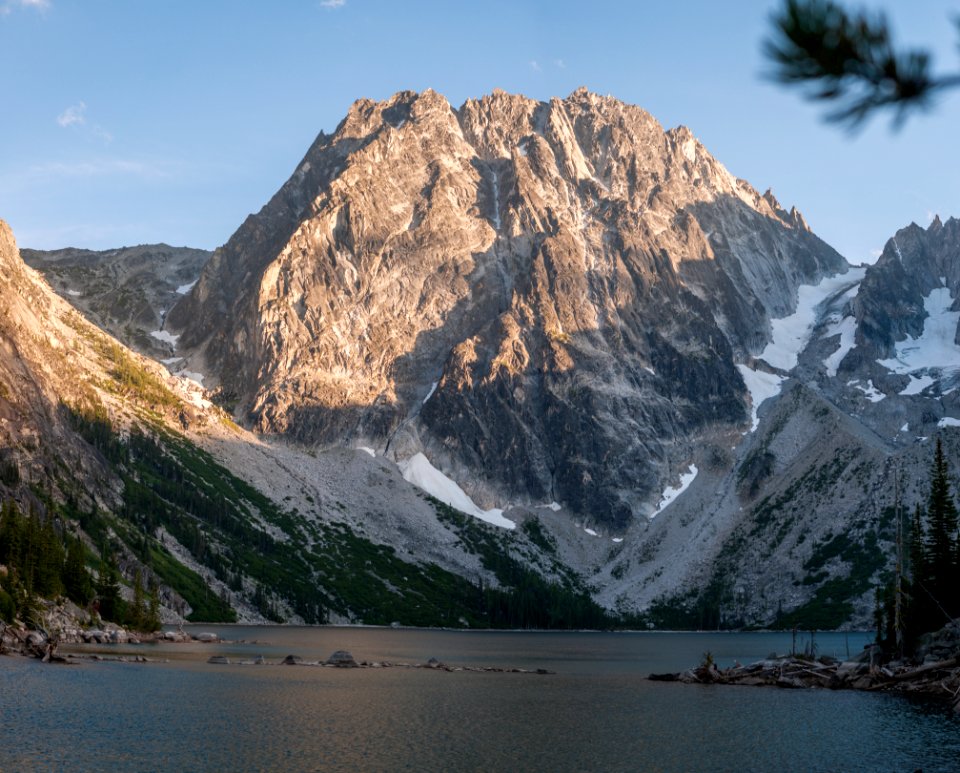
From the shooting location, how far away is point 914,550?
368 ft

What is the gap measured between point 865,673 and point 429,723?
47.6m

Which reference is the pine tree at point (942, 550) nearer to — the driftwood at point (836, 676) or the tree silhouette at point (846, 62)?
the driftwood at point (836, 676)

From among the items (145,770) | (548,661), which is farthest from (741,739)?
(548,661)

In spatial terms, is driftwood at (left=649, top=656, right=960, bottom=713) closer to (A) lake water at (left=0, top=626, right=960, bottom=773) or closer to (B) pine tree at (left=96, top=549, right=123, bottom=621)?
(A) lake water at (left=0, top=626, right=960, bottom=773)

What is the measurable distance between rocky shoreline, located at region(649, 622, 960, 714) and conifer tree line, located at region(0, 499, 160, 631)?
69.5 metres

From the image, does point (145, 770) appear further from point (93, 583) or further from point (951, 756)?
point (93, 583)

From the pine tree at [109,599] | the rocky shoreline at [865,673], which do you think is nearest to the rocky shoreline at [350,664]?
the rocky shoreline at [865,673]

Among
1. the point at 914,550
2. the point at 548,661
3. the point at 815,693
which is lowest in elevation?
the point at 548,661

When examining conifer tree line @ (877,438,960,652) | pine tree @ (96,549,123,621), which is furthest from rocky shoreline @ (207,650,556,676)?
conifer tree line @ (877,438,960,652)

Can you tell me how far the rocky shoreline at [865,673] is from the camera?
3393 inches

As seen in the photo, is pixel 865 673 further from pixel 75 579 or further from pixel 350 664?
pixel 75 579

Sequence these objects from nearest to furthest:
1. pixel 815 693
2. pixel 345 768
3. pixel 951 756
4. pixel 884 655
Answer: pixel 345 768 → pixel 951 756 → pixel 815 693 → pixel 884 655

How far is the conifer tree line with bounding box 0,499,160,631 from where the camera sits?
106438mm

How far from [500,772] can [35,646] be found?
61.3 meters
